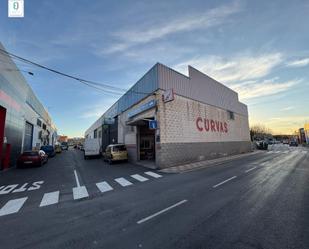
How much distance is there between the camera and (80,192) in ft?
25.5

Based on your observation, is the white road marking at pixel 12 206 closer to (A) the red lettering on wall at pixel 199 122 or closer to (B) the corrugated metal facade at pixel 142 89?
(B) the corrugated metal facade at pixel 142 89

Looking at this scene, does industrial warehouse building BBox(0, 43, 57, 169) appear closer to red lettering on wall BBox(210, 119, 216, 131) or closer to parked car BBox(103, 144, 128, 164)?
parked car BBox(103, 144, 128, 164)

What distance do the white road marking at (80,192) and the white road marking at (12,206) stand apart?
1843 millimetres

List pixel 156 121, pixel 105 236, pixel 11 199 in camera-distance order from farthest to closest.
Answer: pixel 156 121
pixel 11 199
pixel 105 236

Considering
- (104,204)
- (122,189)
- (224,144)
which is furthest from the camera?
(224,144)

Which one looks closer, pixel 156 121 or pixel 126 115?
pixel 156 121

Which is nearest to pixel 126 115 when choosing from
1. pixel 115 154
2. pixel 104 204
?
pixel 115 154

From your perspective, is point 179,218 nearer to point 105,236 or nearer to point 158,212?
point 158,212

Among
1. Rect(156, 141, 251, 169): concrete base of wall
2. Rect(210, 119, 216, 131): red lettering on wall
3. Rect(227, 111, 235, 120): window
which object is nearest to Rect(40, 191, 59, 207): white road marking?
Rect(156, 141, 251, 169): concrete base of wall

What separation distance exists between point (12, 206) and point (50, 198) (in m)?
1.20

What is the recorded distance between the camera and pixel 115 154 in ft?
60.0

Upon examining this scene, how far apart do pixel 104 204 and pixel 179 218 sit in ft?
9.57

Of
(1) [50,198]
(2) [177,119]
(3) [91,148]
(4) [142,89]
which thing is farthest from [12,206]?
(3) [91,148]

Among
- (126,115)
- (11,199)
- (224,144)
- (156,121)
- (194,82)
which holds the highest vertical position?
(194,82)
